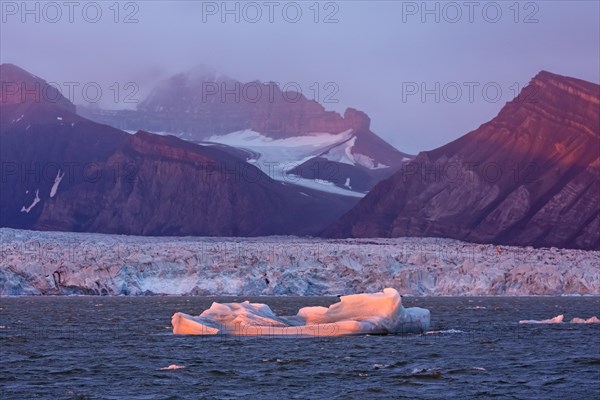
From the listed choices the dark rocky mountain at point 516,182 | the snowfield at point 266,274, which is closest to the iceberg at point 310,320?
the snowfield at point 266,274

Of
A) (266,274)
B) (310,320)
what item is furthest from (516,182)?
(310,320)

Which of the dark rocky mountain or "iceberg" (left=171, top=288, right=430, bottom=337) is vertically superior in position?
the dark rocky mountain

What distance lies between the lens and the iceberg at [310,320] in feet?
133

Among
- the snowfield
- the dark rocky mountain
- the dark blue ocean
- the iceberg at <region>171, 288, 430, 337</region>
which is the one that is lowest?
the dark blue ocean

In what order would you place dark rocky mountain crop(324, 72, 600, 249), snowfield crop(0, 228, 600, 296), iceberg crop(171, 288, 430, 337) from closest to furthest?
iceberg crop(171, 288, 430, 337) → snowfield crop(0, 228, 600, 296) → dark rocky mountain crop(324, 72, 600, 249)

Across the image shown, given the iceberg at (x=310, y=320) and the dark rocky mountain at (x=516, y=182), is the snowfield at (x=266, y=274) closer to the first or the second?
the iceberg at (x=310, y=320)

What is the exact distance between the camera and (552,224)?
14888 cm

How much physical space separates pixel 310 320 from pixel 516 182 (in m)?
122

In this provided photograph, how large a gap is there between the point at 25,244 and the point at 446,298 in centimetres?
3148

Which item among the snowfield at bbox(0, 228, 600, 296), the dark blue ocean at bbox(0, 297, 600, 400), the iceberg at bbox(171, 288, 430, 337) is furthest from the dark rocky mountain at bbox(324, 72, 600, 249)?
the iceberg at bbox(171, 288, 430, 337)

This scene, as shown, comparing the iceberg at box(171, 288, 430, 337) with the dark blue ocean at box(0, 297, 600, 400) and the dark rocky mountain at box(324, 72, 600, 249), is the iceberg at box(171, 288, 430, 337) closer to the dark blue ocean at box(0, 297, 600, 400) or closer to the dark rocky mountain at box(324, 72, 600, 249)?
the dark blue ocean at box(0, 297, 600, 400)

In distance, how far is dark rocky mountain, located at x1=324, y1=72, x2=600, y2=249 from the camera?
495ft

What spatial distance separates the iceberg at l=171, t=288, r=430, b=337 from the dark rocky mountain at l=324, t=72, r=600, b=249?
355ft

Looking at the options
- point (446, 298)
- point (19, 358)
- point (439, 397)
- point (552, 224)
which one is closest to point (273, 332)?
point (19, 358)
